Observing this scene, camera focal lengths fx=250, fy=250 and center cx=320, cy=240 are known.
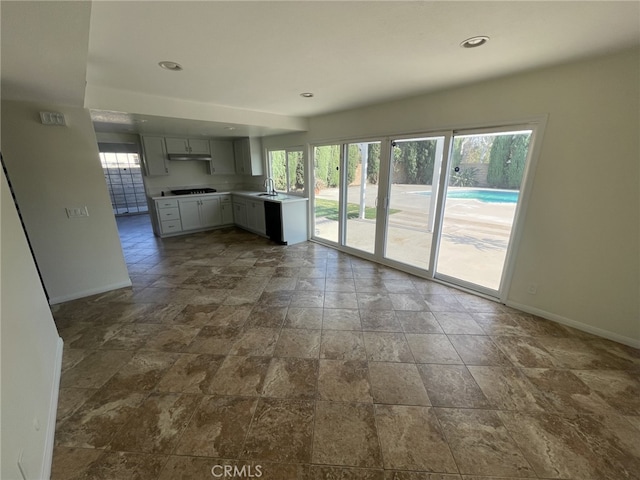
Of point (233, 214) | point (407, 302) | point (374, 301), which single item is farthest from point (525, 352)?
point (233, 214)

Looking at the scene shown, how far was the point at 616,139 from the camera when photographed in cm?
206

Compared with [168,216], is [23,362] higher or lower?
lower

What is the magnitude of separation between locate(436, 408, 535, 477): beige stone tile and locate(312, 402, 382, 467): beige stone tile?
47cm

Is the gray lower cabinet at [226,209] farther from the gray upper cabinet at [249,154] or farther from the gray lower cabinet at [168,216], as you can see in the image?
the gray lower cabinet at [168,216]

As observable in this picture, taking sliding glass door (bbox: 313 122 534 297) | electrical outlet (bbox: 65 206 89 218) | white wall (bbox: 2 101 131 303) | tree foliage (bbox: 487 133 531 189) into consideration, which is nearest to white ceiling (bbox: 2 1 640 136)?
white wall (bbox: 2 101 131 303)

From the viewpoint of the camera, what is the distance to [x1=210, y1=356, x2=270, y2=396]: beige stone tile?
185 cm

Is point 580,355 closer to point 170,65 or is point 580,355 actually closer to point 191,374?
point 191,374

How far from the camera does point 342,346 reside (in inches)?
90.3

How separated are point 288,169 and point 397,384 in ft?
16.1

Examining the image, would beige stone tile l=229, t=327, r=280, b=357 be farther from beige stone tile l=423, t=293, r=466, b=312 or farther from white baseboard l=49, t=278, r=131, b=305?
white baseboard l=49, t=278, r=131, b=305

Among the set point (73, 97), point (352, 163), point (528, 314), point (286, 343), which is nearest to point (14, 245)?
point (73, 97)

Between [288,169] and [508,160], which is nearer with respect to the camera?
[508,160]

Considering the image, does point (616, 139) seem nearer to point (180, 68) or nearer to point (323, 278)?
point (323, 278)

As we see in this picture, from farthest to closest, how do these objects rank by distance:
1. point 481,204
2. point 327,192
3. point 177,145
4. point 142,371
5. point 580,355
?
point 177,145, point 327,192, point 481,204, point 580,355, point 142,371
